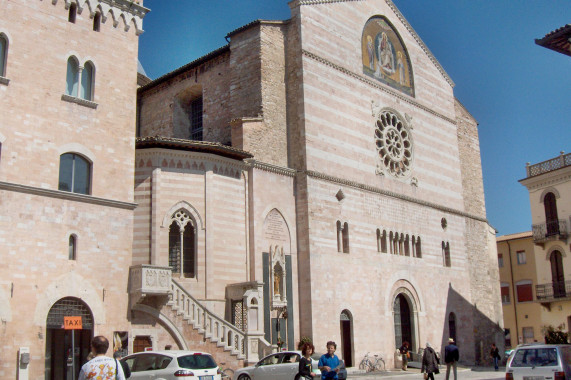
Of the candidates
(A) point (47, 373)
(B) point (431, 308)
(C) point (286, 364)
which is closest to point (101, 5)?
(A) point (47, 373)

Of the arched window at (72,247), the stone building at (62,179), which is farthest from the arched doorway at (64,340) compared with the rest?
the arched window at (72,247)

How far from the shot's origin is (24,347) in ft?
52.1

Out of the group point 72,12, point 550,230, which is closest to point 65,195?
point 72,12

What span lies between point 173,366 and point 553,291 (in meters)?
31.0

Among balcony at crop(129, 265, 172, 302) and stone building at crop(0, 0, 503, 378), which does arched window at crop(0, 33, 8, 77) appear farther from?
balcony at crop(129, 265, 172, 302)

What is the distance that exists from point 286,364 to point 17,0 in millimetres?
12349

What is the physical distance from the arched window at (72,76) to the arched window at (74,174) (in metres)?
1.93

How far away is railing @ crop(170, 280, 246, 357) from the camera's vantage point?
63.1 ft

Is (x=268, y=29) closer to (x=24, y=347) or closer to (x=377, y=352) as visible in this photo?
(x=377, y=352)

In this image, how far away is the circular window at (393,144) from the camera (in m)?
30.1

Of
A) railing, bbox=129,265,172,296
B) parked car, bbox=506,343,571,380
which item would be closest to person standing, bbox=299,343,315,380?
parked car, bbox=506,343,571,380

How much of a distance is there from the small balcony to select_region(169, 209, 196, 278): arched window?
25180mm

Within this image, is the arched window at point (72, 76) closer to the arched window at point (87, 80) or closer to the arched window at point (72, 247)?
the arched window at point (87, 80)

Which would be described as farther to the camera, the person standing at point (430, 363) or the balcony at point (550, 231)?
the balcony at point (550, 231)
